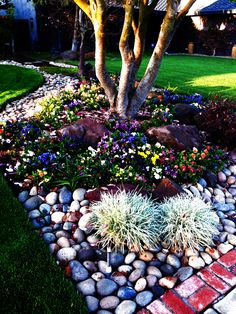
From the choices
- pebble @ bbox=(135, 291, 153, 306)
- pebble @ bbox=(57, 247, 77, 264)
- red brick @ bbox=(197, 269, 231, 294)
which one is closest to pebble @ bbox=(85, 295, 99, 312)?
pebble @ bbox=(135, 291, 153, 306)

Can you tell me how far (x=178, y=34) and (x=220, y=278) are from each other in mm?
22437

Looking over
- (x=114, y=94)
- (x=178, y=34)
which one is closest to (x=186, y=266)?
(x=114, y=94)

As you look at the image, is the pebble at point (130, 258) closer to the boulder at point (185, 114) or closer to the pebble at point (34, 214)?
the pebble at point (34, 214)

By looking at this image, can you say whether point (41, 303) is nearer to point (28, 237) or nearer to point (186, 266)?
point (28, 237)

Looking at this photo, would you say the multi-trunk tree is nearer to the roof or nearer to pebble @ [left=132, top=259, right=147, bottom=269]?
pebble @ [left=132, top=259, right=147, bottom=269]

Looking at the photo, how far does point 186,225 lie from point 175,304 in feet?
2.86

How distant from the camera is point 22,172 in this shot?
420cm

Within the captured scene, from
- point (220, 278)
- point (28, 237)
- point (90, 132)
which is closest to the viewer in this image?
point (220, 278)

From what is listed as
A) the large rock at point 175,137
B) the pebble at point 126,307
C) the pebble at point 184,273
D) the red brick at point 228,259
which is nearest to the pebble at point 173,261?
the pebble at point 184,273

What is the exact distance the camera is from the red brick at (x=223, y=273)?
285 cm

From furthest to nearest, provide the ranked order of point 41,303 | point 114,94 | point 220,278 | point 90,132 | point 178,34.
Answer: point 178,34 → point 114,94 → point 90,132 → point 220,278 → point 41,303

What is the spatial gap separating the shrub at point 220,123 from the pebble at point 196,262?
2.78 metres

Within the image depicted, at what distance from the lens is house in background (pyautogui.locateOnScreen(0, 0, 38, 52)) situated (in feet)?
58.4

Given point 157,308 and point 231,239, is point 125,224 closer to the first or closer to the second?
point 157,308
